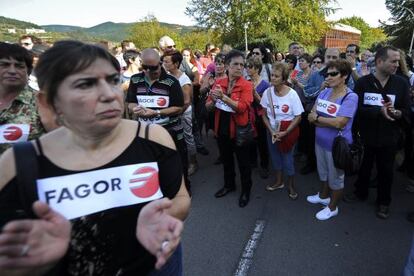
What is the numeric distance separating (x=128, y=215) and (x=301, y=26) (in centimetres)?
3442

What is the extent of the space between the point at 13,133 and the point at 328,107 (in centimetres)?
319

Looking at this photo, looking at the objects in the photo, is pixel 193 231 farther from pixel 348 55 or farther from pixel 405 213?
pixel 348 55

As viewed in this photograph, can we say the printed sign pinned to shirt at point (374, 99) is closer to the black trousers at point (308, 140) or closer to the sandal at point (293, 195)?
the sandal at point (293, 195)

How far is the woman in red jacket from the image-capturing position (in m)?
4.12

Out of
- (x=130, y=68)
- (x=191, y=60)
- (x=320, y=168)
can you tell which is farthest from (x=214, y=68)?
(x=320, y=168)

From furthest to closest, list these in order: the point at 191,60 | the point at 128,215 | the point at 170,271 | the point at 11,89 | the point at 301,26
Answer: the point at 301,26, the point at 191,60, the point at 11,89, the point at 170,271, the point at 128,215

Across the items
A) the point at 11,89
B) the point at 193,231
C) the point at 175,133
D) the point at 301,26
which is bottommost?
the point at 193,231

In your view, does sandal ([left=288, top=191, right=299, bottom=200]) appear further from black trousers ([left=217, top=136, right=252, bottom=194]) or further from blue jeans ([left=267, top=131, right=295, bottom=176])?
black trousers ([left=217, top=136, right=252, bottom=194])

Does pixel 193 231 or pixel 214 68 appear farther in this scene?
pixel 214 68

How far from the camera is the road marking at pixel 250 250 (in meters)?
3.07

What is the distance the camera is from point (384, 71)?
3.68 metres

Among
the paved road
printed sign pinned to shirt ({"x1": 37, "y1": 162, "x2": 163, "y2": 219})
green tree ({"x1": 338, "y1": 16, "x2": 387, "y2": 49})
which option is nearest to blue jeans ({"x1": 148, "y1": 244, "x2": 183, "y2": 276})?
printed sign pinned to shirt ({"x1": 37, "y1": 162, "x2": 163, "y2": 219})

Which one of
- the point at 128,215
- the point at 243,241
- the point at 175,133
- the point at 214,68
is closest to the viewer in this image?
the point at 128,215

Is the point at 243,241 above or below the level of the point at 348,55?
below
